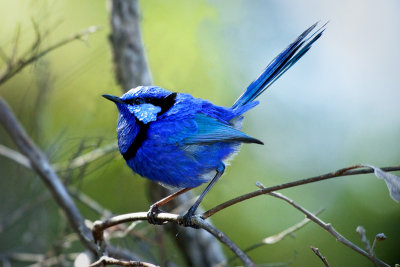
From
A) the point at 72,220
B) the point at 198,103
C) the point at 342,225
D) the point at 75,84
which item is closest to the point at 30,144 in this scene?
the point at 72,220

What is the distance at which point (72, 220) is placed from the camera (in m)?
3.58

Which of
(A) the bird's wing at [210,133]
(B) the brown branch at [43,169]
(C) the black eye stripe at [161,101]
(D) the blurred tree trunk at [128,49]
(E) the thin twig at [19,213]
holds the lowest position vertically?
(E) the thin twig at [19,213]

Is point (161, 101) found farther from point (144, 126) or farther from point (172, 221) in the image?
point (172, 221)

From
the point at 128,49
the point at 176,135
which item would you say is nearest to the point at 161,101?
the point at 176,135

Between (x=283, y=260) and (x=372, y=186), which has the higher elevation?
(x=372, y=186)

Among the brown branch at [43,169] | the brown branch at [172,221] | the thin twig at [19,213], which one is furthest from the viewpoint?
the thin twig at [19,213]

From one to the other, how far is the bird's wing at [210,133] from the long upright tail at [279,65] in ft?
0.93

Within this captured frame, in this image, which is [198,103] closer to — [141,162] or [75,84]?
[141,162]

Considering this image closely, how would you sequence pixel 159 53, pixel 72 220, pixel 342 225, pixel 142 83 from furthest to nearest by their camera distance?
1. pixel 159 53
2. pixel 342 225
3. pixel 142 83
4. pixel 72 220

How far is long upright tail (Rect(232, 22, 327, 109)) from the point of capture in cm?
280

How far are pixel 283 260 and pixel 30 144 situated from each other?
290 cm

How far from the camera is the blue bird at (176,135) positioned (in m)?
2.97

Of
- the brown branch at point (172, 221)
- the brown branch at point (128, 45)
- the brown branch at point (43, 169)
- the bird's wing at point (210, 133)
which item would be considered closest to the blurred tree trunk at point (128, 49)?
the brown branch at point (128, 45)

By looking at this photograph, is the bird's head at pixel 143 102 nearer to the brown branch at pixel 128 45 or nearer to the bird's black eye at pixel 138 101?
the bird's black eye at pixel 138 101
